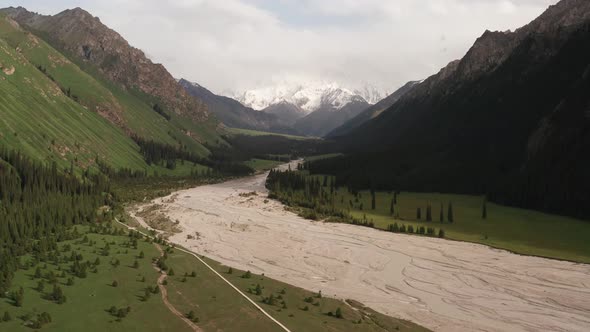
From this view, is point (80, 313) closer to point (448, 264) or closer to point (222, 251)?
point (222, 251)

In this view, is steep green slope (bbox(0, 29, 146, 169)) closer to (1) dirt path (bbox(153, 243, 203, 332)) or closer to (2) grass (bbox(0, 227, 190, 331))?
(2) grass (bbox(0, 227, 190, 331))

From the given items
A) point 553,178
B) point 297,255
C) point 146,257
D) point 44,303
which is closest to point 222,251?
point 297,255

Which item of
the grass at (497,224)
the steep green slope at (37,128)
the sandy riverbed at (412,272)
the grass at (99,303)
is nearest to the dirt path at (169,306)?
the grass at (99,303)

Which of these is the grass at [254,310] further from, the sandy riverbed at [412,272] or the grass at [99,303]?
the sandy riverbed at [412,272]

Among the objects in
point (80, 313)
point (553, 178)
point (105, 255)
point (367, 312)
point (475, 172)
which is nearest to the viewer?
point (80, 313)

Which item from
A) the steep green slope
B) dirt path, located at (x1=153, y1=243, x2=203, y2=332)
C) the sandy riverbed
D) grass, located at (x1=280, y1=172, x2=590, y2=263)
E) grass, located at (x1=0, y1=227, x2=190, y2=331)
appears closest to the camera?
grass, located at (x1=0, y1=227, x2=190, y2=331)

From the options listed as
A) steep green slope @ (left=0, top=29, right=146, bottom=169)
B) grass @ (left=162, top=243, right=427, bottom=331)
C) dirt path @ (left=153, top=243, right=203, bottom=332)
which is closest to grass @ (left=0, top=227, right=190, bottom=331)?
dirt path @ (left=153, top=243, right=203, bottom=332)

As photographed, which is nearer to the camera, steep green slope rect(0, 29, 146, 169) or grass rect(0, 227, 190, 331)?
grass rect(0, 227, 190, 331)
